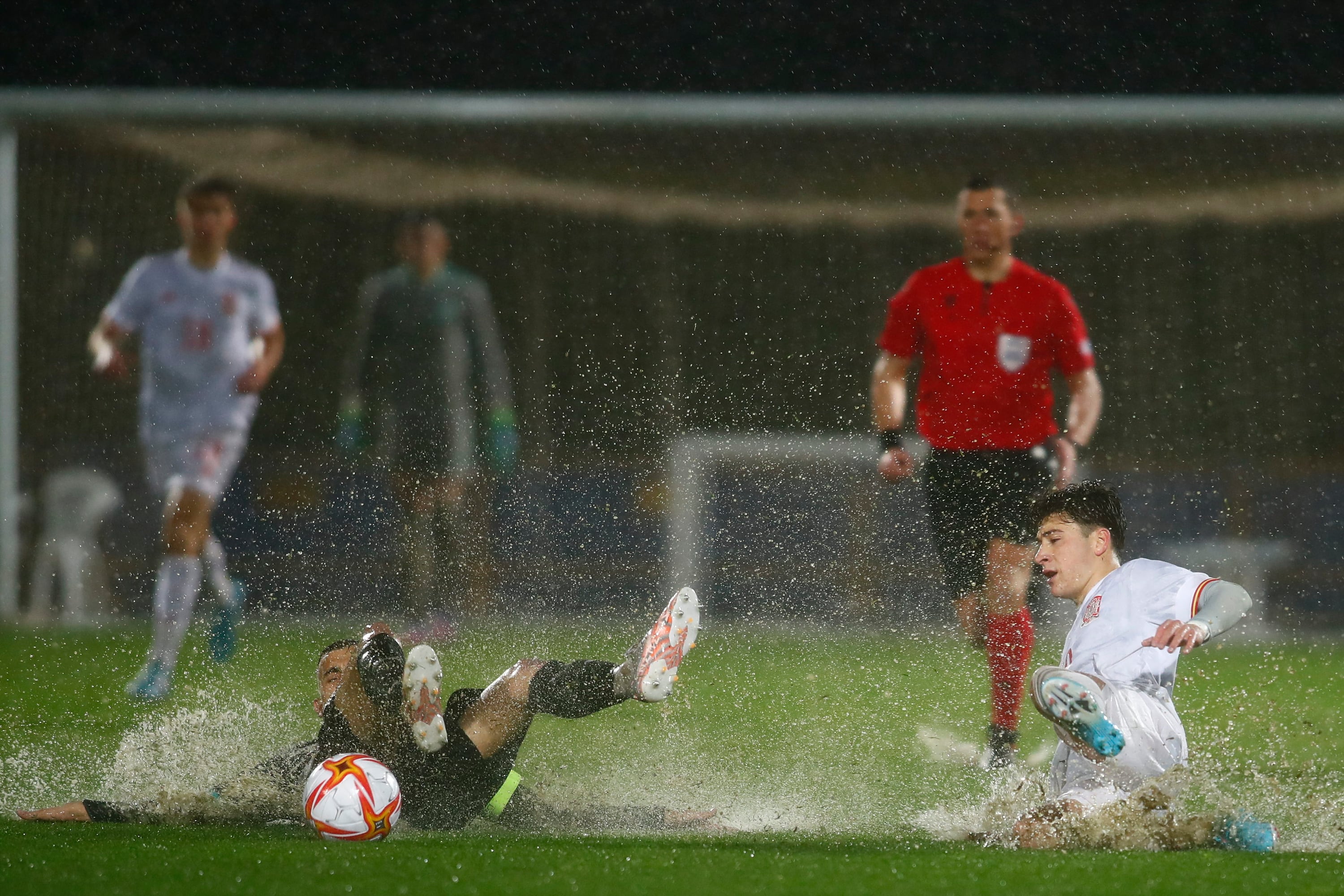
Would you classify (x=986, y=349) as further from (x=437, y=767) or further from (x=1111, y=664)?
(x=437, y=767)

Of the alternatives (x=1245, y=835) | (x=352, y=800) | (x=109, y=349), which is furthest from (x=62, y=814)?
(x=109, y=349)

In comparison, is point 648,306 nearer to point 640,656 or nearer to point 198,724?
point 198,724

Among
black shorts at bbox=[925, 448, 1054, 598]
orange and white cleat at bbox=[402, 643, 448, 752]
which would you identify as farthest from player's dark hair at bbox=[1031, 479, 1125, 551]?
orange and white cleat at bbox=[402, 643, 448, 752]

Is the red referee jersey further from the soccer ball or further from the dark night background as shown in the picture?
the dark night background

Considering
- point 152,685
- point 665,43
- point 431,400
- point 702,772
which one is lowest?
point 152,685

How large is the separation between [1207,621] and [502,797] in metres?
1.66

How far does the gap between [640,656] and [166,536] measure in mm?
3620

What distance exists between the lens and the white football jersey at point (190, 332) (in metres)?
7.97

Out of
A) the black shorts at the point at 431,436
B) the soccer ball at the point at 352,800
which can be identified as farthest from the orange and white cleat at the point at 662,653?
the black shorts at the point at 431,436

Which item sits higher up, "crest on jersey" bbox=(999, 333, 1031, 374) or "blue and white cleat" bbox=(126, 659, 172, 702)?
"crest on jersey" bbox=(999, 333, 1031, 374)

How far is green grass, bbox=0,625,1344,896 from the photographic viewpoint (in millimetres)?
3025

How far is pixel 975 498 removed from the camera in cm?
529

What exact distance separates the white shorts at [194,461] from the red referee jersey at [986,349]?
3.03 metres

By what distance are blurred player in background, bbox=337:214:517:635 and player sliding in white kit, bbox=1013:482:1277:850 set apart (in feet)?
18.2
